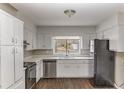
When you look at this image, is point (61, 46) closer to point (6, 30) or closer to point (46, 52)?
point (46, 52)

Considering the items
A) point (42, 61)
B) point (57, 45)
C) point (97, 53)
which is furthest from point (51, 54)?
point (97, 53)

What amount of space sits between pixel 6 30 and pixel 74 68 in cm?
439

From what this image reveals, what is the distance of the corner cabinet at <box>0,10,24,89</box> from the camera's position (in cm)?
213

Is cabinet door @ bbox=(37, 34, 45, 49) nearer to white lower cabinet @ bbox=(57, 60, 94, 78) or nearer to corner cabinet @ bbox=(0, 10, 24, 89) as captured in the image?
white lower cabinet @ bbox=(57, 60, 94, 78)

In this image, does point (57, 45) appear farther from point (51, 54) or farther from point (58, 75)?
point (58, 75)

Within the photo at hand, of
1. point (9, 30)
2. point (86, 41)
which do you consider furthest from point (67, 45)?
point (9, 30)

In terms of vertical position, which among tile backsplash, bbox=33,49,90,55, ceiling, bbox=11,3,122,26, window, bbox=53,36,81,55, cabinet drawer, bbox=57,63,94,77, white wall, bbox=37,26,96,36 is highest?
ceiling, bbox=11,3,122,26

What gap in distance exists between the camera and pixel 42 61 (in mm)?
6199

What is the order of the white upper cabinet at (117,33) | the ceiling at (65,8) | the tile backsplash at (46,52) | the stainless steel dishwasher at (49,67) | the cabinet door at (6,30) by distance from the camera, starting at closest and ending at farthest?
1. the cabinet door at (6,30)
2. the ceiling at (65,8)
3. the white upper cabinet at (117,33)
4. the stainless steel dishwasher at (49,67)
5. the tile backsplash at (46,52)

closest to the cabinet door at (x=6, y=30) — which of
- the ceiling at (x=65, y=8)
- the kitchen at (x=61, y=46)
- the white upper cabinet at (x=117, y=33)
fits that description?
the kitchen at (x=61, y=46)

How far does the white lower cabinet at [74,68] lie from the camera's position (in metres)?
6.30

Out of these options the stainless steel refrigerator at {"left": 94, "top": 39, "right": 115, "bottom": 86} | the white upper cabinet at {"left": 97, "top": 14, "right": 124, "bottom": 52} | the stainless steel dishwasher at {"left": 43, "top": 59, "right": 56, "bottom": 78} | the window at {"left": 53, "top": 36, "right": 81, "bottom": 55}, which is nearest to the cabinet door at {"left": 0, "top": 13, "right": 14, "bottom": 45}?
the white upper cabinet at {"left": 97, "top": 14, "right": 124, "bottom": 52}

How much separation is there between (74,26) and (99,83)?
2844 millimetres

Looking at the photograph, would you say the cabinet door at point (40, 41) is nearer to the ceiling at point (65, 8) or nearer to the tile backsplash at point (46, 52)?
the tile backsplash at point (46, 52)
